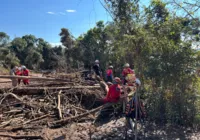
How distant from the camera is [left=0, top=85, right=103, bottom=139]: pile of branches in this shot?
705cm

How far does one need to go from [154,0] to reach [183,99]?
3.13 m

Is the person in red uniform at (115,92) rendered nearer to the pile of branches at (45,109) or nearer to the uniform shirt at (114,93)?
the uniform shirt at (114,93)

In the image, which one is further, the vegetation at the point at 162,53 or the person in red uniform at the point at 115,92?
the person in red uniform at the point at 115,92

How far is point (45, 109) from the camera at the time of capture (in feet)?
26.2

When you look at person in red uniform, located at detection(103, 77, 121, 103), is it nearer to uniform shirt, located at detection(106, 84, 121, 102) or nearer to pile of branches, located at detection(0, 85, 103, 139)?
uniform shirt, located at detection(106, 84, 121, 102)

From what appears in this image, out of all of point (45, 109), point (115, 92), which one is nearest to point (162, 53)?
point (115, 92)

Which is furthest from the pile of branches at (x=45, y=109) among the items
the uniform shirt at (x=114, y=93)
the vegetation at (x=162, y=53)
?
the vegetation at (x=162, y=53)

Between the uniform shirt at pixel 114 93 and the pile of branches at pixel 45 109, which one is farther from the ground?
the uniform shirt at pixel 114 93

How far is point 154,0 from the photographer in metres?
6.89

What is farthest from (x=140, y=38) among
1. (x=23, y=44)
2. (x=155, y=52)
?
(x=23, y=44)

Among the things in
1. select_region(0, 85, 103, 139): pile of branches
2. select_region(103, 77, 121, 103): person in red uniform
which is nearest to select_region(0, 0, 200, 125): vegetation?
select_region(103, 77, 121, 103): person in red uniform

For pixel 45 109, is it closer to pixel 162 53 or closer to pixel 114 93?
pixel 114 93

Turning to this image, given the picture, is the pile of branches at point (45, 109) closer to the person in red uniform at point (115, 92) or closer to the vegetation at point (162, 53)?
the person in red uniform at point (115, 92)

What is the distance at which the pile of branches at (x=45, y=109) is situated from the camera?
7051 mm
